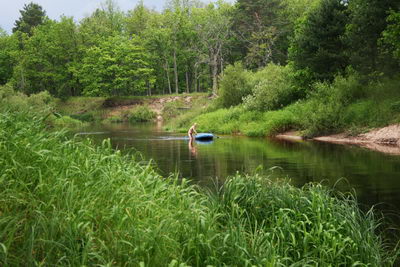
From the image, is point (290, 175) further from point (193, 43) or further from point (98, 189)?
point (193, 43)

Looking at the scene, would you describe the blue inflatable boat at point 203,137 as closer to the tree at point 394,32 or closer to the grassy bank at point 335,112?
the grassy bank at point 335,112

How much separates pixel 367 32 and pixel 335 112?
218 inches

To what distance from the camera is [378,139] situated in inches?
1070

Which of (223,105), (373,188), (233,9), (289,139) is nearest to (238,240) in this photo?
(373,188)

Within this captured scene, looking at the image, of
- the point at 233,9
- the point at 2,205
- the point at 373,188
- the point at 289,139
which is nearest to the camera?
the point at 2,205

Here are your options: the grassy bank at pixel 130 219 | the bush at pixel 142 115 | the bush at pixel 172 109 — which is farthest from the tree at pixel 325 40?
the bush at pixel 142 115

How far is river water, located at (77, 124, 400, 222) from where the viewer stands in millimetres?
13625

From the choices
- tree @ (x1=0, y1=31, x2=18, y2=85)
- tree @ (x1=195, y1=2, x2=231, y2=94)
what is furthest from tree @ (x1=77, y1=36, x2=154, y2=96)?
tree @ (x1=0, y1=31, x2=18, y2=85)

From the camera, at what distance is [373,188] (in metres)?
13.6

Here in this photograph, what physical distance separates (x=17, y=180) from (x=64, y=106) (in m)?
68.7

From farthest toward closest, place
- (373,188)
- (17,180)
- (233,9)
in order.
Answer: (233,9), (373,188), (17,180)

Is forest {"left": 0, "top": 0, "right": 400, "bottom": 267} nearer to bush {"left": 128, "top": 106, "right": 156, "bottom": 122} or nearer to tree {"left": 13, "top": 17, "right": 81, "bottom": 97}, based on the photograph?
tree {"left": 13, "top": 17, "right": 81, "bottom": 97}

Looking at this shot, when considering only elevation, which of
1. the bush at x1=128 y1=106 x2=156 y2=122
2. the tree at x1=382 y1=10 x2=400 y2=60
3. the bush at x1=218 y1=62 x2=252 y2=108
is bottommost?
the bush at x1=128 y1=106 x2=156 y2=122

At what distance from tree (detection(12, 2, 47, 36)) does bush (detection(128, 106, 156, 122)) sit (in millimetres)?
34109
